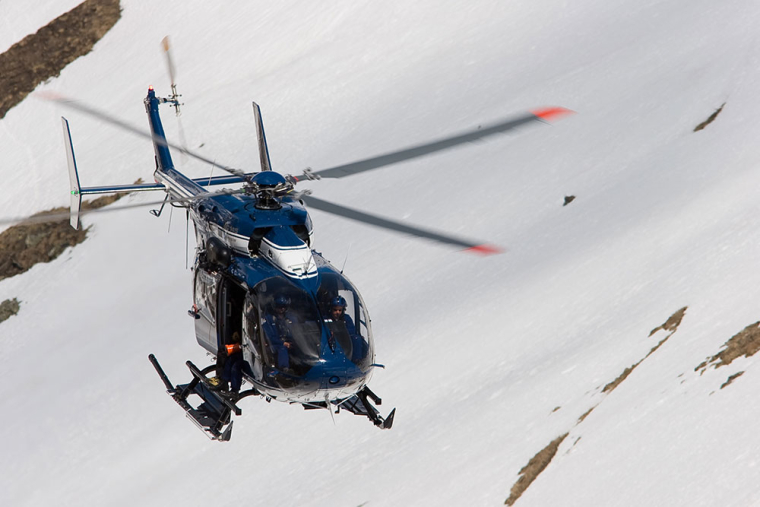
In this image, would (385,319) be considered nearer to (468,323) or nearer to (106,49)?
(468,323)

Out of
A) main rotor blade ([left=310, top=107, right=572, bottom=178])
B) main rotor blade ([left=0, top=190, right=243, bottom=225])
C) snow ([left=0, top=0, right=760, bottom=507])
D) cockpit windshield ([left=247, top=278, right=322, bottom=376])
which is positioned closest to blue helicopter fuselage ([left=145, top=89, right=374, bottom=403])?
cockpit windshield ([left=247, top=278, right=322, bottom=376])

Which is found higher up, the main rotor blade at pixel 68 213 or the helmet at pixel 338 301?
the main rotor blade at pixel 68 213

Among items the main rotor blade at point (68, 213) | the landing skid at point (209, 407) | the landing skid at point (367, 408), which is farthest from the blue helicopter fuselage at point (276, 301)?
the landing skid at point (367, 408)

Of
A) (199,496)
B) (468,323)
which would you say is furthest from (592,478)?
(199,496)

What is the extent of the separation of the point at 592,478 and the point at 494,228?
27.1 ft

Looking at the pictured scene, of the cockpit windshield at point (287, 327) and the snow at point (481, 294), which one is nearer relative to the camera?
the cockpit windshield at point (287, 327)

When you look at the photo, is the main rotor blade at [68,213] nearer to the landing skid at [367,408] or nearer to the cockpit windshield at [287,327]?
the cockpit windshield at [287,327]

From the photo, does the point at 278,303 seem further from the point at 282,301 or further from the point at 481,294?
the point at 481,294

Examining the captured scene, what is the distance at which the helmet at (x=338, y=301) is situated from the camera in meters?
12.2

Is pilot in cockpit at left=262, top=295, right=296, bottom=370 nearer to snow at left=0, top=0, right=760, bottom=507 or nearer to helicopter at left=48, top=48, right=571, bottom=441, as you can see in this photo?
helicopter at left=48, top=48, right=571, bottom=441

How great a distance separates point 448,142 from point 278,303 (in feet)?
11.0

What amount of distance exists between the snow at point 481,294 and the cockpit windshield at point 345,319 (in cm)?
1108

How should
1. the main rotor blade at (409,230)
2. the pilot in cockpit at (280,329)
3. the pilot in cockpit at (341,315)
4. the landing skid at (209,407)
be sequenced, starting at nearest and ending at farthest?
1. the main rotor blade at (409,230)
2. the pilot in cockpit at (280,329)
3. the pilot in cockpit at (341,315)
4. the landing skid at (209,407)

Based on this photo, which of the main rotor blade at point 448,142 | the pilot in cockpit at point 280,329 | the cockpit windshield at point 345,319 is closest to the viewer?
the main rotor blade at point 448,142
